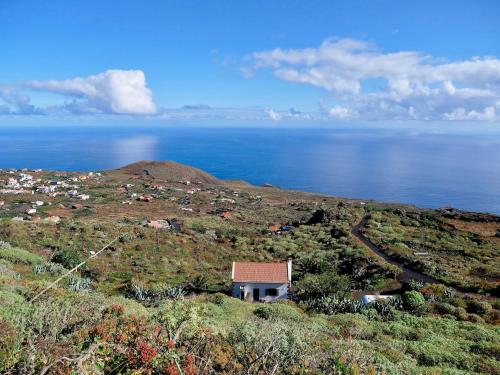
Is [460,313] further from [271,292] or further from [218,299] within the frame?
[218,299]

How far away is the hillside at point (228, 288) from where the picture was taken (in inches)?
282

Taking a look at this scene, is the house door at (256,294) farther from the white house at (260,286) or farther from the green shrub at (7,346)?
the green shrub at (7,346)

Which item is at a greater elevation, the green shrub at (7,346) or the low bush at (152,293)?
the green shrub at (7,346)

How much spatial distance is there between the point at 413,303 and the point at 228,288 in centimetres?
1074

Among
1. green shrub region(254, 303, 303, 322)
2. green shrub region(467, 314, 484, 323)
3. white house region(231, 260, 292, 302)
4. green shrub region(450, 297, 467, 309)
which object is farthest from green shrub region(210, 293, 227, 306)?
green shrub region(450, 297, 467, 309)

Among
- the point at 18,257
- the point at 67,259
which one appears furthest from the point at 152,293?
the point at 18,257

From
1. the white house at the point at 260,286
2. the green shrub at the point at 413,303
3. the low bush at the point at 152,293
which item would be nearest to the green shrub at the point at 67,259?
the low bush at the point at 152,293

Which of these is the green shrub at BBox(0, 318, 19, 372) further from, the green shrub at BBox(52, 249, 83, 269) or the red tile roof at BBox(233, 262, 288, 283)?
the green shrub at BBox(52, 249, 83, 269)

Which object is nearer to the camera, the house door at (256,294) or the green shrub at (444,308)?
the green shrub at (444,308)

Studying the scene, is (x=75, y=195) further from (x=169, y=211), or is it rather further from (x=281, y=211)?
(x=281, y=211)

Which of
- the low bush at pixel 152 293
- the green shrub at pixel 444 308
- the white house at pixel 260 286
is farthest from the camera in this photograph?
the white house at pixel 260 286

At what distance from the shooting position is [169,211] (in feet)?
181

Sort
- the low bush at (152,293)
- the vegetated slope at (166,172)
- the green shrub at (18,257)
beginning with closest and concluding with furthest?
the low bush at (152,293) < the green shrub at (18,257) < the vegetated slope at (166,172)

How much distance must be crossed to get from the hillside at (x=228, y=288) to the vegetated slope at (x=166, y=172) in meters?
25.2
